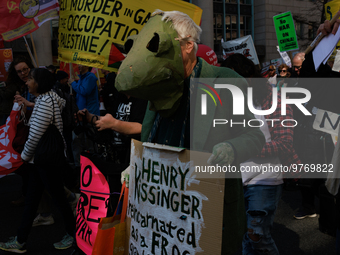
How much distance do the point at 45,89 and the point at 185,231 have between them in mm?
2748

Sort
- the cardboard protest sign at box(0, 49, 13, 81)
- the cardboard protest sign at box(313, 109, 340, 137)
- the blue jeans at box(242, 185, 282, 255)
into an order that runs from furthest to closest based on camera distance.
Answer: the cardboard protest sign at box(0, 49, 13, 81) < the cardboard protest sign at box(313, 109, 340, 137) < the blue jeans at box(242, 185, 282, 255)

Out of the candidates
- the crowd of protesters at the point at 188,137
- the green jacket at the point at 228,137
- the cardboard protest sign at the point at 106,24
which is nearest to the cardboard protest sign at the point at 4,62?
the crowd of protesters at the point at 188,137

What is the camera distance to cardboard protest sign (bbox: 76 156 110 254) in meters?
2.79

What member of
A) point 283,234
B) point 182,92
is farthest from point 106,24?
point 283,234

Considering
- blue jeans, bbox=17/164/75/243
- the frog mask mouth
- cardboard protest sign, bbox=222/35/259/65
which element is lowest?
blue jeans, bbox=17/164/75/243

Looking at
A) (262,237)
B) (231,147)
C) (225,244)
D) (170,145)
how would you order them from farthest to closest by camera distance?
(262,237) → (170,145) → (225,244) → (231,147)

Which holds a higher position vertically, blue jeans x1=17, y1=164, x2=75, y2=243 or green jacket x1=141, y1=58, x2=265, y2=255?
green jacket x1=141, y1=58, x2=265, y2=255

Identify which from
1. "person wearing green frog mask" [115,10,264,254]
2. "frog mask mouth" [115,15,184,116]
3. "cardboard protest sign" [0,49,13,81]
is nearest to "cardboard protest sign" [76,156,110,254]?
"person wearing green frog mask" [115,10,264,254]

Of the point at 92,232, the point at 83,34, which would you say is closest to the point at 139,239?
the point at 92,232

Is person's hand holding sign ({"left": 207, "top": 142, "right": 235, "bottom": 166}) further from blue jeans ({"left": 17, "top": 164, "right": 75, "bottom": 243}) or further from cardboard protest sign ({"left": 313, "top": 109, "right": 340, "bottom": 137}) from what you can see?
cardboard protest sign ({"left": 313, "top": 109, "right": 340, "bottom": 137})

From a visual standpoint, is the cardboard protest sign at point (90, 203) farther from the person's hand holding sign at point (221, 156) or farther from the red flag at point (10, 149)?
the red flag at point (10, 149)

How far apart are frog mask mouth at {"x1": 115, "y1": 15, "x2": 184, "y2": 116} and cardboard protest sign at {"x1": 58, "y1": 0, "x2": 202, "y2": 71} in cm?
207

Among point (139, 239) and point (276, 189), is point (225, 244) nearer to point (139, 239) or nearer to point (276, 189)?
point (139, 239)

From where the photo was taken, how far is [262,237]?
2.73 metres
